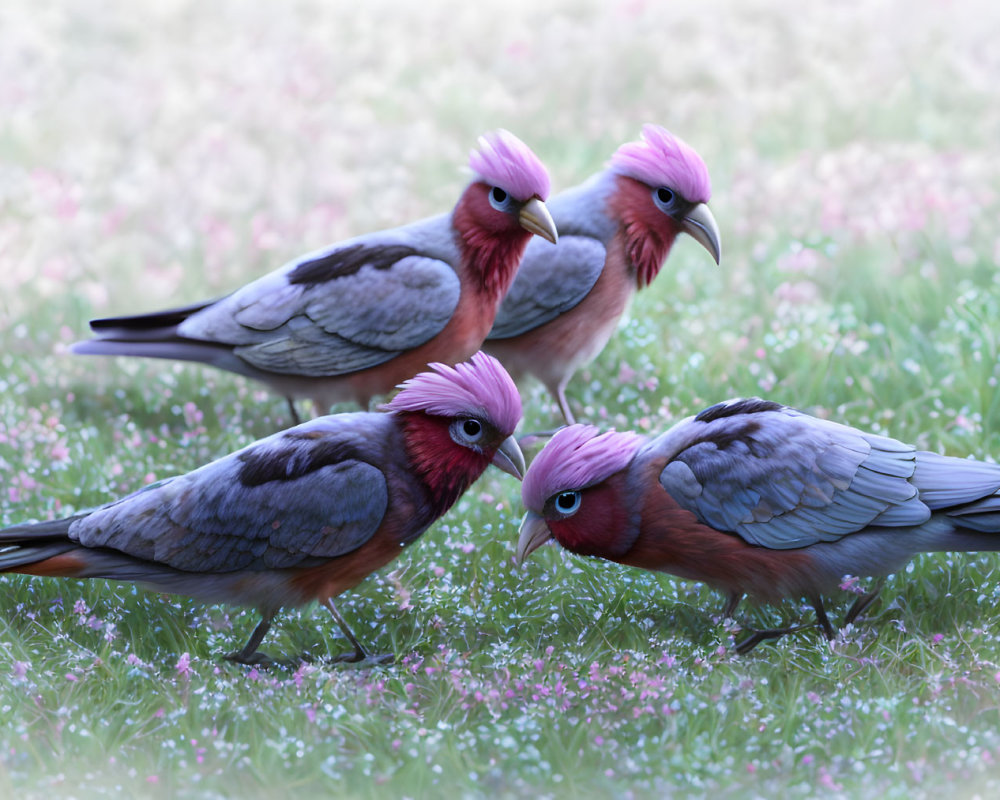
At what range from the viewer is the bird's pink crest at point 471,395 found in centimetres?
530

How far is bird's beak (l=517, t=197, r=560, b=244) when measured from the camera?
643 centimetres

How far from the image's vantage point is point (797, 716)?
477 centimetres

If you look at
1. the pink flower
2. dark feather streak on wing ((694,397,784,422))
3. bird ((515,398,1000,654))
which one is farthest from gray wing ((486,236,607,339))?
the pink flower

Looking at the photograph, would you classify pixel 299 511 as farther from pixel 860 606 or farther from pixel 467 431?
pixel 860 606

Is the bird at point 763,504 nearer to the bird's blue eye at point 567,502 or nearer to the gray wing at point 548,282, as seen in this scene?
the bird's blue eye at point 567,502

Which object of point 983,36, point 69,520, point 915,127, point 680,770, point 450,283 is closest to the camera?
point 680,770

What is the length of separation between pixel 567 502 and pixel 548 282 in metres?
2.01

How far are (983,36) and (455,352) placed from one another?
8.89 metres

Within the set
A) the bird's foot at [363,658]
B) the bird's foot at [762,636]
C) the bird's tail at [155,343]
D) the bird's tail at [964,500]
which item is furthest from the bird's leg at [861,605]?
the bird's tail at [155,343]

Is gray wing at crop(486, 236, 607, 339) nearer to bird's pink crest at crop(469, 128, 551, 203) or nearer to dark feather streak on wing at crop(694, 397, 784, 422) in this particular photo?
bird's pink crest at crop(469, 128, 551, 203)

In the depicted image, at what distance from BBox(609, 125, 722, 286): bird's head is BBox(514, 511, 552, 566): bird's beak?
1.94 meters

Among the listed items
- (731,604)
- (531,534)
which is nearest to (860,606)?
(731,604)

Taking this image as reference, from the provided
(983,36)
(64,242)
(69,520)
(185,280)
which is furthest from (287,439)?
(983,36)

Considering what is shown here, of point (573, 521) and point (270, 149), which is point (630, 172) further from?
point (270, 149)
